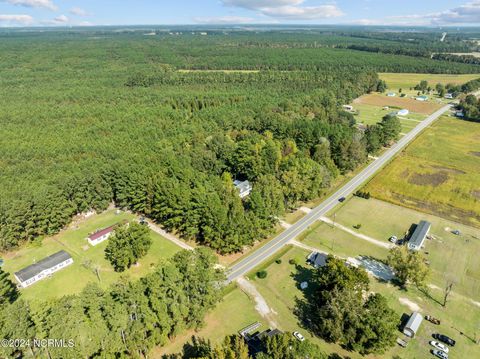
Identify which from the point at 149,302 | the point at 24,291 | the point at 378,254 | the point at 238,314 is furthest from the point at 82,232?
the point at 378,254

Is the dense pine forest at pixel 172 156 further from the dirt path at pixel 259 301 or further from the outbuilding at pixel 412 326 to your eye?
the outbuilding at pixel 412 326

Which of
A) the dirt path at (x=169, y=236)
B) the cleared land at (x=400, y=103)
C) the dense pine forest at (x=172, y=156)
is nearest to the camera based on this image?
the dirt path at (x=169, y=236)

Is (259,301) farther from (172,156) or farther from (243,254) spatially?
(172,156)

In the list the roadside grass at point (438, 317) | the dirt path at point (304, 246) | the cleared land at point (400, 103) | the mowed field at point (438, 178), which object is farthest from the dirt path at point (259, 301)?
the cleared land at point (400, 103)

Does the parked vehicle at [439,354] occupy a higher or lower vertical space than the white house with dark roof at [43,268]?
higher

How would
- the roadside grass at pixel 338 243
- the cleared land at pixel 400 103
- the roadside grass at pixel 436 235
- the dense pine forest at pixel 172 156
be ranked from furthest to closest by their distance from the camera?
the cleared land at pixel 400 103 < the dense pine forest at pixel 172 156 < the roadside grass at pixel 338 243 < the roadside grass at pixel 436 235

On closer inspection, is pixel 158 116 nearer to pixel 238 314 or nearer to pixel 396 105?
pixel 238 314
